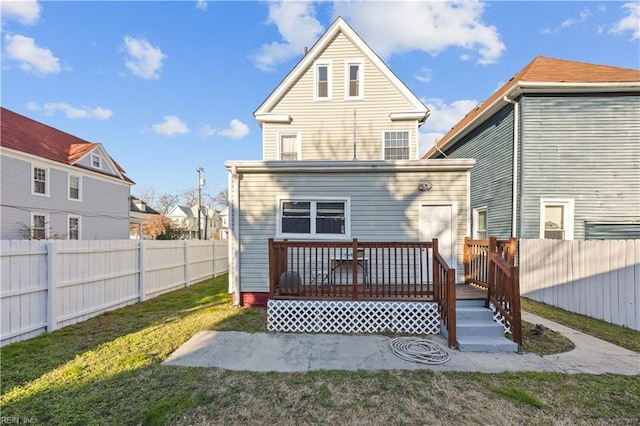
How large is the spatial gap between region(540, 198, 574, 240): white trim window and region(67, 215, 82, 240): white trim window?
74.6 feet

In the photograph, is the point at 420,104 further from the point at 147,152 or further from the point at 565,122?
the point at 147,152

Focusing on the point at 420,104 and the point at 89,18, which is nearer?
the point at 89,18

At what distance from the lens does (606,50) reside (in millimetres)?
10812

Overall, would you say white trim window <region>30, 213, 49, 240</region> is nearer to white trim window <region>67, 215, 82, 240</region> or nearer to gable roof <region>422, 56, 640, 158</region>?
white trim window <region>67, 215, 82, 240</region>

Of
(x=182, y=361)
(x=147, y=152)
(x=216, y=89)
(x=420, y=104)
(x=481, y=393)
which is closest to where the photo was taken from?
(x=481, y=393)

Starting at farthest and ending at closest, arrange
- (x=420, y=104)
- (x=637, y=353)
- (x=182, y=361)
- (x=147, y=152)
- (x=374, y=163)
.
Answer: (x=147, y=152), (x=420, y=104), (x=374, y=163), (x=637, y=353), (x=182, y=361)

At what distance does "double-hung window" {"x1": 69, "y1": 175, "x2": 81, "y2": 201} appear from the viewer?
53.7 feet

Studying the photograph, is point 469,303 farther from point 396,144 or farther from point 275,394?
point 396,144

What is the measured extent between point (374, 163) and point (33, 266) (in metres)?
6.74

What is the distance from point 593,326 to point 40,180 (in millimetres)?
22746

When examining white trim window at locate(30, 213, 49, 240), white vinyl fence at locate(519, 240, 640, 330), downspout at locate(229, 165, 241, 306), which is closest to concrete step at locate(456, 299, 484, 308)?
white vinyl fence at locate(519, 240, 640, 330)

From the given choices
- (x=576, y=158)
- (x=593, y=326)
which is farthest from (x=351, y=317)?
(x=576, y=158)

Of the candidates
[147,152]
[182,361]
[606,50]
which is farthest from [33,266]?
[147,152]

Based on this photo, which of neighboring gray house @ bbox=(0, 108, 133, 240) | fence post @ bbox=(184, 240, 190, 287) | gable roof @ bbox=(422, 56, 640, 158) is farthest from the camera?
neighboring gray house @ bbox=(0, 108, 133, 240)
